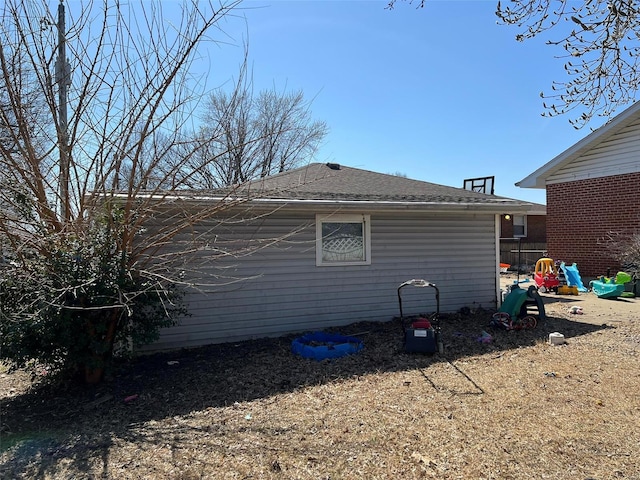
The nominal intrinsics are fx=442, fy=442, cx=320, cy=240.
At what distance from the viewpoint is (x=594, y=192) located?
12.7 metres

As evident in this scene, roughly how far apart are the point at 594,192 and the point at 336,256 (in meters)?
9.38

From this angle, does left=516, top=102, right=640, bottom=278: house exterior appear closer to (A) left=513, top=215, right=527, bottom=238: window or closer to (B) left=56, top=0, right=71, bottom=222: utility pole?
(A) left=513, top=215, right=527, bottom=238: window

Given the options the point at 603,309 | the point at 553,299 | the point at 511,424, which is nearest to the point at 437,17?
the point at 511,424

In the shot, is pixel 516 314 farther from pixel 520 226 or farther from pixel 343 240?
pixel 520 226

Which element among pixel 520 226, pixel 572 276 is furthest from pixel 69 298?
pixel 520 226

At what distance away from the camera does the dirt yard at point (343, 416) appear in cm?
311

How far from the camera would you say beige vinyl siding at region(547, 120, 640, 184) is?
11.7 metres

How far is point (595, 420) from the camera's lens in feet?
12.3

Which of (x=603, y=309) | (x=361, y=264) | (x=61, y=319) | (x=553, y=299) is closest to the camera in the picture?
(x=61, y=319)

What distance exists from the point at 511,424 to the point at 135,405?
137 inches

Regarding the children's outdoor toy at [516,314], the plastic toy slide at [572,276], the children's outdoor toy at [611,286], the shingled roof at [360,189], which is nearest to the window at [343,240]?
the shingled roof at [360,189]

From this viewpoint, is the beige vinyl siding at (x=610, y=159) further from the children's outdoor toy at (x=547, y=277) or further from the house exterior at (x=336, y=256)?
the house exterior at (x=336, y=256)

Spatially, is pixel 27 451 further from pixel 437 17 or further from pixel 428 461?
pixel 437 17

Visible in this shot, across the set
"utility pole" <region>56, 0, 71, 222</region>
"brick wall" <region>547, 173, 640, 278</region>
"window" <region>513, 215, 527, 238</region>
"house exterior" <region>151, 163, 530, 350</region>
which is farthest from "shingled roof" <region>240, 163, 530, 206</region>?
"window" <region>513, 215, 527, 238</region>
